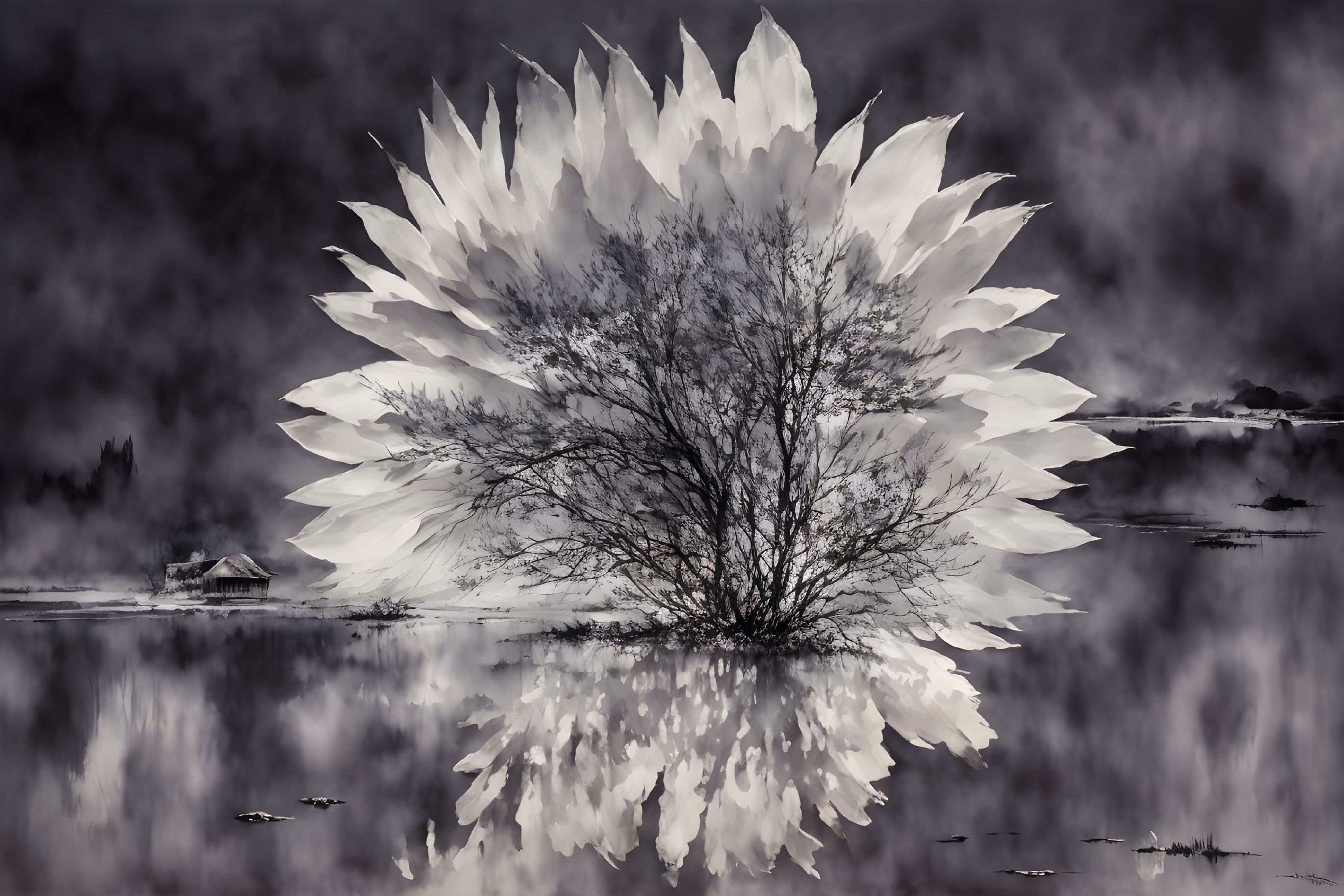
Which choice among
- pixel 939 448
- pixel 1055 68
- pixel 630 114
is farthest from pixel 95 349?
pixel 1055 68

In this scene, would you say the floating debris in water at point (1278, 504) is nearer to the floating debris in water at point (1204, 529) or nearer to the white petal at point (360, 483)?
the floating debris in water at point (1204, 529)

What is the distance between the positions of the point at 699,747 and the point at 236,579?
1019mm

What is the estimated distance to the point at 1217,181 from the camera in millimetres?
1915

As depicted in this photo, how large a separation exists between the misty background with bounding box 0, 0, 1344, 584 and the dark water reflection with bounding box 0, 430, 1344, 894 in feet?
0.79

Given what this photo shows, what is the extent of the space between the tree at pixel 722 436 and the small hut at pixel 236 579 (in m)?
0.51

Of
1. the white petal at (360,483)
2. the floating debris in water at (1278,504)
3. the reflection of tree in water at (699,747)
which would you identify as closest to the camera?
the reflection of tree in water at (699,747)

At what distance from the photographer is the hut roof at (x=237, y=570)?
5.95 ft

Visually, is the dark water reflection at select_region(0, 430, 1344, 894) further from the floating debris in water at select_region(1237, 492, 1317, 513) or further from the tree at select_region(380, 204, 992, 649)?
the tree at select_region(380, 204, 992, 649)

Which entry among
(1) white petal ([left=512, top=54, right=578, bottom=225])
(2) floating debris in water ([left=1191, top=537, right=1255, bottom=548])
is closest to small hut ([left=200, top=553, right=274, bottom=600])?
(1) white petal ([left=512, top=54, right=578, bottom=225])

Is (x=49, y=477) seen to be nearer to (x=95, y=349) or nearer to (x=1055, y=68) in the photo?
(x=95, y=349)

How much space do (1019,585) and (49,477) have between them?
210 centimetres

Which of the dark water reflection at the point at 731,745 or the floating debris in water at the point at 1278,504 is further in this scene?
the floating debris in water at the point at 1278,504

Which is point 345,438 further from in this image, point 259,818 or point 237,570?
point 259,818

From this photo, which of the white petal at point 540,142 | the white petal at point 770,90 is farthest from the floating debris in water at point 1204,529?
the white petal at point 540,142
